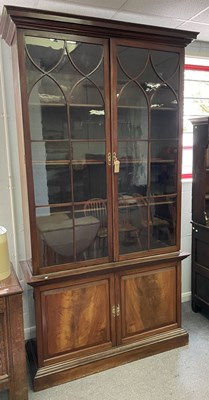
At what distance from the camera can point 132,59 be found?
206 centimetres

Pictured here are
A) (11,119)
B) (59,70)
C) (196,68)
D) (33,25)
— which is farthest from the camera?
(196,68)

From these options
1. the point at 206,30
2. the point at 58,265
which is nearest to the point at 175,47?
the point at 206,30

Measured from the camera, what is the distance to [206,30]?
2473mm

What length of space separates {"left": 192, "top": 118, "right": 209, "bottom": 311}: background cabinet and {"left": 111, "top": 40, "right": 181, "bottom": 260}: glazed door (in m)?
0.47

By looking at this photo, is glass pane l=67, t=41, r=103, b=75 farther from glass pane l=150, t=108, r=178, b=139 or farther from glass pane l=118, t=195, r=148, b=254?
glass pane l=118, t=195, r=148, b=254

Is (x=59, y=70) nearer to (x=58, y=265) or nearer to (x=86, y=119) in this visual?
(x=86, y=119)

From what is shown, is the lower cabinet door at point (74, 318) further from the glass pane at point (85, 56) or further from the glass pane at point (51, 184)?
the glass pane at point (85, 56)

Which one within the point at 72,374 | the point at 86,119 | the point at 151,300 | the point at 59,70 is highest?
the point at 59,70

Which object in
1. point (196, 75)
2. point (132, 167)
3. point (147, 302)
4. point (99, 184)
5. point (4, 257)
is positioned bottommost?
point (147, 302)

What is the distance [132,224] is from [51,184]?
0.69 metres

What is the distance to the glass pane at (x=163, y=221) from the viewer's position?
7.63ft

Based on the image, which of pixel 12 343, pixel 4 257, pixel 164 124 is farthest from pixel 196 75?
pixel 12 343

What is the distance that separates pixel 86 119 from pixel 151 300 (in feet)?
4.69

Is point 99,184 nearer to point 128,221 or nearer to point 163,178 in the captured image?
point 128,221
